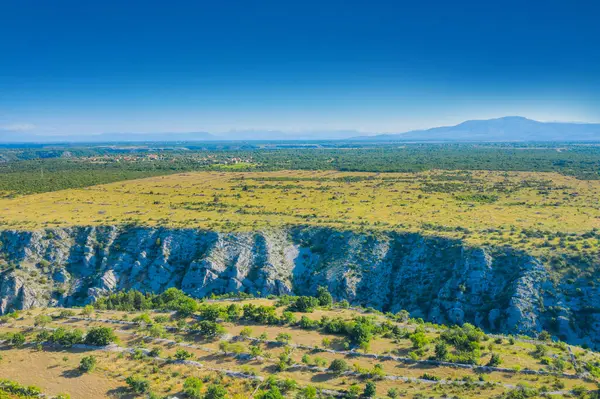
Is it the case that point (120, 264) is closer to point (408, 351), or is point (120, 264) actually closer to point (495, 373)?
point (408, 351)

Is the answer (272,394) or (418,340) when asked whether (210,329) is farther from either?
(418,340)

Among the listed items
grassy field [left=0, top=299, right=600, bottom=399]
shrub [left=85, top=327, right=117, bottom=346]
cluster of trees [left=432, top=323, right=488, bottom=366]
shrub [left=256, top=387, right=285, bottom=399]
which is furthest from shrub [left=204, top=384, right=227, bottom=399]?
cluster of trees [left=432, top=323, right=488, bottom=366]

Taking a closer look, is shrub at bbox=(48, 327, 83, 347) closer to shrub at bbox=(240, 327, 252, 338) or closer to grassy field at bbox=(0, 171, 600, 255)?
shrub at bbox=(240, 327, 252, 338)

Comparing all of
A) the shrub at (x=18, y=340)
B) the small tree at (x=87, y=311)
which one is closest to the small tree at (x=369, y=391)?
the shrub at (x=18, y=340)

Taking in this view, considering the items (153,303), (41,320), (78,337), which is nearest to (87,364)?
(78,337)

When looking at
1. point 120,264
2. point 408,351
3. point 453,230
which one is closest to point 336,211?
point 453,230

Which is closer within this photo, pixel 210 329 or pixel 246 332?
pixel 210 329
